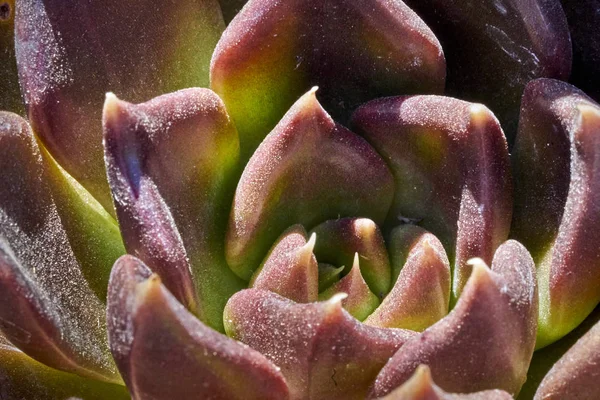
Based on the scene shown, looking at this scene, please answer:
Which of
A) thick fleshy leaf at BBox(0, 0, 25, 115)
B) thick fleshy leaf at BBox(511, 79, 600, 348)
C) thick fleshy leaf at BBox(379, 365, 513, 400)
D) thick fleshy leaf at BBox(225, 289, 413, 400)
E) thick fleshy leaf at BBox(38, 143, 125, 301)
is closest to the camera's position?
thick fleshy leaf at BBox(379, 365, 513, 400)

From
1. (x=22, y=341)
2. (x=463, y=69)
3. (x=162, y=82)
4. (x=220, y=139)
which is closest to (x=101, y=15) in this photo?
(x=162, y=82)

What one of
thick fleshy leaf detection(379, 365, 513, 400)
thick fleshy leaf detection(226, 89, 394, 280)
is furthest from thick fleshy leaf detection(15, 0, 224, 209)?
thick fleshy leaf detection(379, 365, 513, 400)

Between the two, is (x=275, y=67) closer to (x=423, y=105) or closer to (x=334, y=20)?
(x=334, y=20)

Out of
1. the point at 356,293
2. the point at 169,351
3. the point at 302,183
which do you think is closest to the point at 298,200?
the point at 302,183

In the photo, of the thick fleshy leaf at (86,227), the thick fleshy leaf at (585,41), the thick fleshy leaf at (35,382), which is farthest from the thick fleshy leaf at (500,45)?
the thick fleshy leaf at (35,382)

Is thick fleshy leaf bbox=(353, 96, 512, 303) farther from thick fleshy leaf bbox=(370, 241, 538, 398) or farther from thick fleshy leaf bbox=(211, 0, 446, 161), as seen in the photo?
thick fleshy leaf bbox=(370, 241, 538, 398)

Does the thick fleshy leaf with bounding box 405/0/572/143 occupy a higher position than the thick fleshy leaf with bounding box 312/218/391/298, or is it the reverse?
the thick fleshy leaf with bounding box 405/0/572/143

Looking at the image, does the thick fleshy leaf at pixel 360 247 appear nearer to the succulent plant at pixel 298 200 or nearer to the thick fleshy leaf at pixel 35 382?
the succulent plant at pixel 298 200
